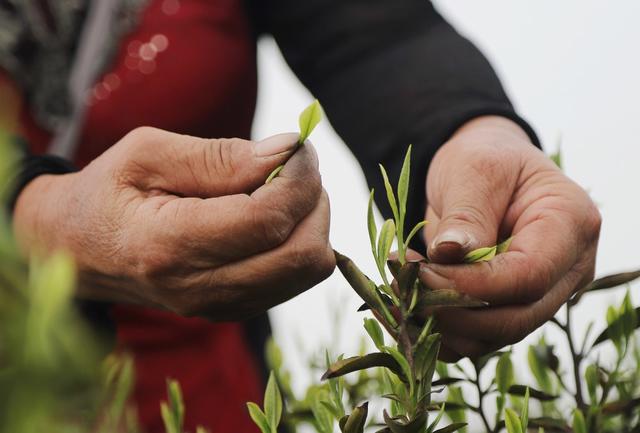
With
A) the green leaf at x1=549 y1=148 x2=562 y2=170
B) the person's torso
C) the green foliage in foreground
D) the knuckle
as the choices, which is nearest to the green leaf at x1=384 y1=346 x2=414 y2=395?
the green foliage in foreground

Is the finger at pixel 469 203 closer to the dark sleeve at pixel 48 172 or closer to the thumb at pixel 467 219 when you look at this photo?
the thumb at pixel 467 219

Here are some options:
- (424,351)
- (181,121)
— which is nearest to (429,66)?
(181,121)

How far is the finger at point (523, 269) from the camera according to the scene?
1.81 feet

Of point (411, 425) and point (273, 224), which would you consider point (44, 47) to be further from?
point (411, 425)

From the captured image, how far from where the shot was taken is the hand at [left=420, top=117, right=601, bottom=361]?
22.6 inches

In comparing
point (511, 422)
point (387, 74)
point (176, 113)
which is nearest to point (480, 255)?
point (511, 422)

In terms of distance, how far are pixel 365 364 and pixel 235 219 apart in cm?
19

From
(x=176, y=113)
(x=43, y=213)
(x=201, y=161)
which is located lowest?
(x=176, y=113)

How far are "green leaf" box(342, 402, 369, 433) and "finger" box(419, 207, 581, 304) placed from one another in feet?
0.35

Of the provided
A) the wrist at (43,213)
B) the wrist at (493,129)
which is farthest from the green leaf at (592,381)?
the wrist at (43,213)

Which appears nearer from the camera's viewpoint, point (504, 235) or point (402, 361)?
point (402, 361)

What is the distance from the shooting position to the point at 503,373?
0.54 metres

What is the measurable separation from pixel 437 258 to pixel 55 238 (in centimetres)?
44

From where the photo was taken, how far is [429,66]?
3.84 feet
